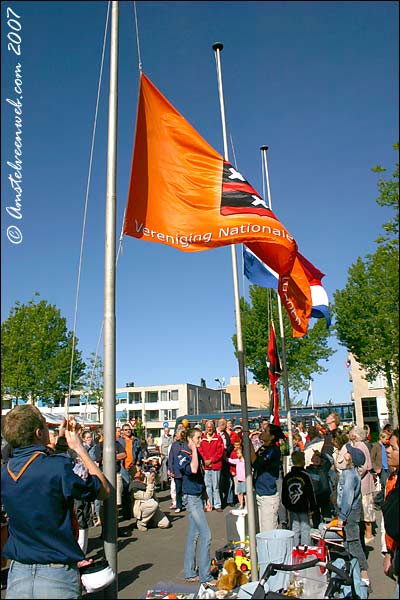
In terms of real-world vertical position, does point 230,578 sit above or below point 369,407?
below

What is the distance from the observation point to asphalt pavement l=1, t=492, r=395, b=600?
22.1 ft

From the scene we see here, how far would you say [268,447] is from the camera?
8.07 m

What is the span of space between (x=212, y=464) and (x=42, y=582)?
35.4 ft

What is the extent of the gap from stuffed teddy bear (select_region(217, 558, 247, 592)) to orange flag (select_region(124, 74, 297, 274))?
3509 mm

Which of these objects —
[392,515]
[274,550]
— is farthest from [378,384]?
[392,515]

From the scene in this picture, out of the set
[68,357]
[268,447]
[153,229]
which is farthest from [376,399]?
[153,229]

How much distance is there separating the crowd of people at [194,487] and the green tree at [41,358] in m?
14.6

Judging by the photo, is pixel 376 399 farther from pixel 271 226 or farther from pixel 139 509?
pixel 271 226

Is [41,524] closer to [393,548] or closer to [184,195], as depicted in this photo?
[393,548]

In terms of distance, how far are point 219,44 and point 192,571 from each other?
8169 millimetres

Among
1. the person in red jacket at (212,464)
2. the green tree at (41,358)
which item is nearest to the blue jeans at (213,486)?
the person in red jacket at (212,464)

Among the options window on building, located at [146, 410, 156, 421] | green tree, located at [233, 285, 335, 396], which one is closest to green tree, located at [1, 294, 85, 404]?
green tree, located at [233, 285, 335, 396]

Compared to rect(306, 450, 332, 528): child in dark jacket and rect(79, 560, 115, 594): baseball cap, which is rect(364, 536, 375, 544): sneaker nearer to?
rect(306, 450, 332, 528): child in dark jacket

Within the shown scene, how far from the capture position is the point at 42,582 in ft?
10.2
